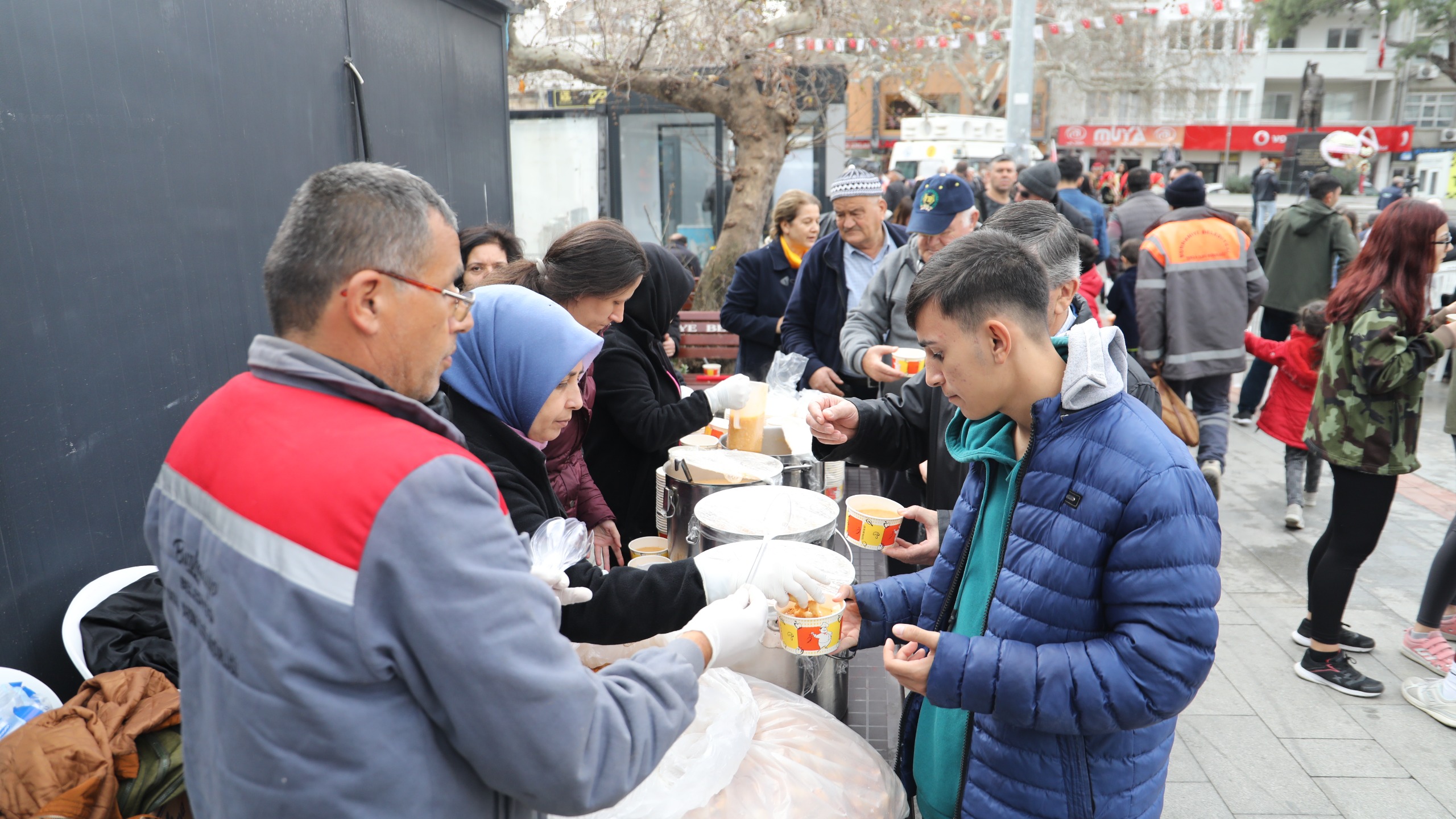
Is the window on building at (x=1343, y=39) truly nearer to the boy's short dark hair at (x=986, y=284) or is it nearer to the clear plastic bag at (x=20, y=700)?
the boy's short dark hair at (x=986, y=284)

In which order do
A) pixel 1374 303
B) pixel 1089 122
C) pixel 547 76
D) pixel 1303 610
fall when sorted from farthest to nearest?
pixel 1089 122
pixel 547 76
pixel 1303 610
pixel 1374 303

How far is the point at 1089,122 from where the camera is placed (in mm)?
45688

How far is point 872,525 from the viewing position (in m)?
2.36

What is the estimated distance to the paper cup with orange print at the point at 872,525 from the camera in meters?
2.36

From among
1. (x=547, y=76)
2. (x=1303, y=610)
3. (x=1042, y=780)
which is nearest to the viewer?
(x=1042, y=780)

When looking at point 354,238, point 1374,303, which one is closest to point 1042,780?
point 354,238

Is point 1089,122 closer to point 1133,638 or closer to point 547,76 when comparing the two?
point 547,76

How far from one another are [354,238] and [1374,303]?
4.32 m

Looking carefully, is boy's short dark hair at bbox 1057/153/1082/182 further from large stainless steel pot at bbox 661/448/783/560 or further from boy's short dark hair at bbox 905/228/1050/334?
boy's short dark hair at bbox 905/228/1050/334

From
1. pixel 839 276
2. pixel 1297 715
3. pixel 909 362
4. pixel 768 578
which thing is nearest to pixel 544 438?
pixel 768 578

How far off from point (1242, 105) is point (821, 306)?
52083 millimetres

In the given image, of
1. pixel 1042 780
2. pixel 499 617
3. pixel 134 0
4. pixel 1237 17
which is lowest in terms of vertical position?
pixel 1042 780

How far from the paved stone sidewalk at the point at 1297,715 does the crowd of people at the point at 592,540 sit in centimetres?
169

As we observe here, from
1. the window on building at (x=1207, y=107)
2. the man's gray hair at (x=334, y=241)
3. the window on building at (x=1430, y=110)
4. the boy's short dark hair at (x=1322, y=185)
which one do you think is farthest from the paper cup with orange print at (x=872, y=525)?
the window on building at (x=1430, y=110)
